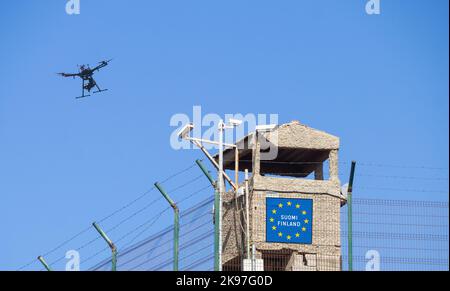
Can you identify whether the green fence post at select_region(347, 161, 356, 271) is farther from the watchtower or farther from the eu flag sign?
the eu flag sign

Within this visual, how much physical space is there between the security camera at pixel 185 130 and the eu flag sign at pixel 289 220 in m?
4.28

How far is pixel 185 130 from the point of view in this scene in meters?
37.9

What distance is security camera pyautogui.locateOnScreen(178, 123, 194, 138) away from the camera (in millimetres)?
37500

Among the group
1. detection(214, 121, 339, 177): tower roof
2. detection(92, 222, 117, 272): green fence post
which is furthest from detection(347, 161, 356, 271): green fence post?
detection(214, 121, 339, 177): tower roof

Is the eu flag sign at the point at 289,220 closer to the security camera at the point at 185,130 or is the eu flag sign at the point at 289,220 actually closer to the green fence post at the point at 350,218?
the security camera at the point at 185,130

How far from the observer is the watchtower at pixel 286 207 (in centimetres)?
4062

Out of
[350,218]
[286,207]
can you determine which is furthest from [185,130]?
[350,218]

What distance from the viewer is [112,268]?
3020 cm

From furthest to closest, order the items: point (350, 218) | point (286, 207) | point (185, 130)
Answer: point (286, 207) < point (185, 130) < point (350, 218)

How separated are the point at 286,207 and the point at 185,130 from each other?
536cm

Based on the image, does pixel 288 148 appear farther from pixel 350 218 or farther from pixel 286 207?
pixel 350 218

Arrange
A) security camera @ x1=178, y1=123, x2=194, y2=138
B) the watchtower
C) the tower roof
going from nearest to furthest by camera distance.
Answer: security camera @ x1=178, y1=123, x2=194, y2=138 < the watchtower < the tower roof

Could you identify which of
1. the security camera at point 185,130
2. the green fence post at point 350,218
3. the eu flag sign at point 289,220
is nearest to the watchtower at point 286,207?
the eu flag sign at point 289,220
